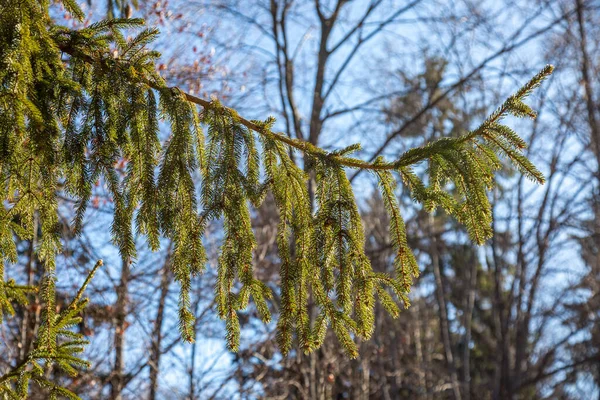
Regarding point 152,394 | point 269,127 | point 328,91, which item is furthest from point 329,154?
point 328,91

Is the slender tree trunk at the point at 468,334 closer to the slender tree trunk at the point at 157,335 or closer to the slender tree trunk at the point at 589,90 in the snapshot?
the slender tree trunk at the point at 589,90

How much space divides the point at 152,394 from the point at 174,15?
4700 millimetres

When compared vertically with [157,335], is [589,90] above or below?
above

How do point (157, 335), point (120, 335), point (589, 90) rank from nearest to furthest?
point (120, 335), point (157, 335), point (589, 90)

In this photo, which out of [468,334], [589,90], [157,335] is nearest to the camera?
[157,335]

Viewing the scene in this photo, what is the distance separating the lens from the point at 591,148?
481 inches

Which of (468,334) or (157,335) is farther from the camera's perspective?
(468,334)

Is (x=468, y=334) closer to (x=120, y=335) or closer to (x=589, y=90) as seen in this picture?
(x=589, y=90)

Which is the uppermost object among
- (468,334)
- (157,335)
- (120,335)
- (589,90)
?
(589,90)

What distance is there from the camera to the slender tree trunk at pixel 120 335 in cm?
785

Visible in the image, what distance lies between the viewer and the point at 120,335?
8008 mm

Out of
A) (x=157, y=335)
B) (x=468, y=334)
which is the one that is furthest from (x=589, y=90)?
(x=157, y=335)

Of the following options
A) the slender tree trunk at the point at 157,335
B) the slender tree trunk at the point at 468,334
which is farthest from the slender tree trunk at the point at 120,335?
the slender tree trunk at the point at 468,334

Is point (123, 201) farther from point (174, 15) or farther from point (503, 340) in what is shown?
point (503, 340)
